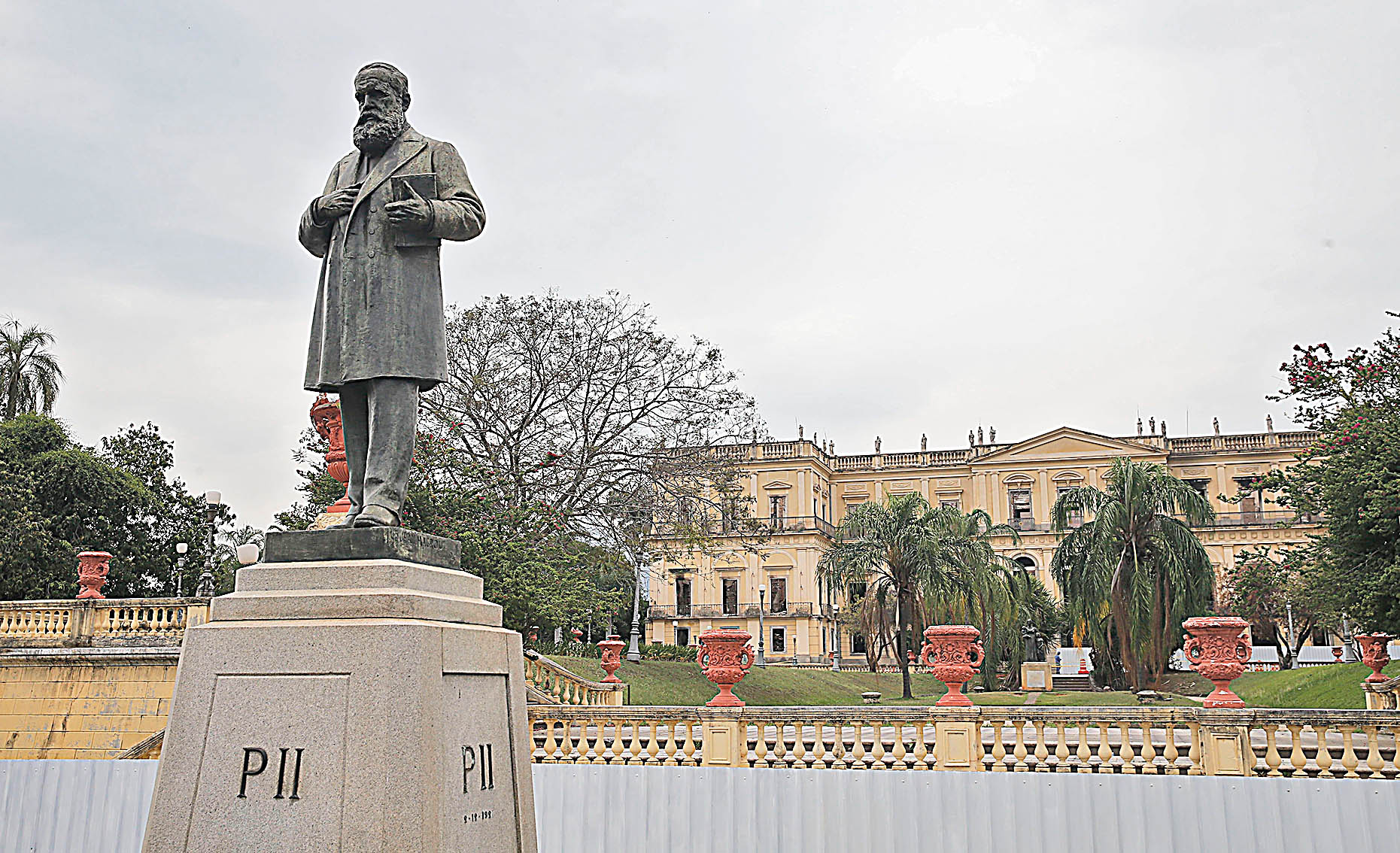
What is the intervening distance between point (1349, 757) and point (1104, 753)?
5.06 feet

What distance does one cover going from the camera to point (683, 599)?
54844 millimetres

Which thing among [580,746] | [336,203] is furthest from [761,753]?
[336,203]

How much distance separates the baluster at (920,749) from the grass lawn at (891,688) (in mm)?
9083

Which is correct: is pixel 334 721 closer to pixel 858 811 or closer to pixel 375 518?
pixel 375 518

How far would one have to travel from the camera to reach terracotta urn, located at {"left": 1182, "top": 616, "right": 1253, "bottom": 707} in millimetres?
8141

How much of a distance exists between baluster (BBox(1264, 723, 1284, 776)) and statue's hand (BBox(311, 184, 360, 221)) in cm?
670

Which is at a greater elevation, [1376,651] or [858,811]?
[1376,651]

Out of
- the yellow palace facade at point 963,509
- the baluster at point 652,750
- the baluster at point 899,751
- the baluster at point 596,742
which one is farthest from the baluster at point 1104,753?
the yellow palace facade at point 963,509

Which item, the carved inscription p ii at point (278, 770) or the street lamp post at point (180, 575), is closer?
the carved inscription p ii at point (278, 770)

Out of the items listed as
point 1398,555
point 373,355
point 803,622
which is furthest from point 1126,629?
point 803,622

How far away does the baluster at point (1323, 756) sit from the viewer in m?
7.27

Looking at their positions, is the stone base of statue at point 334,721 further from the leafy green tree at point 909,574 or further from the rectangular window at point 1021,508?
the rectangular window at point 1021,508

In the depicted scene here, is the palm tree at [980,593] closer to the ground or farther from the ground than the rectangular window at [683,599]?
closer to the ground

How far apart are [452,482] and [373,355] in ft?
55.3
